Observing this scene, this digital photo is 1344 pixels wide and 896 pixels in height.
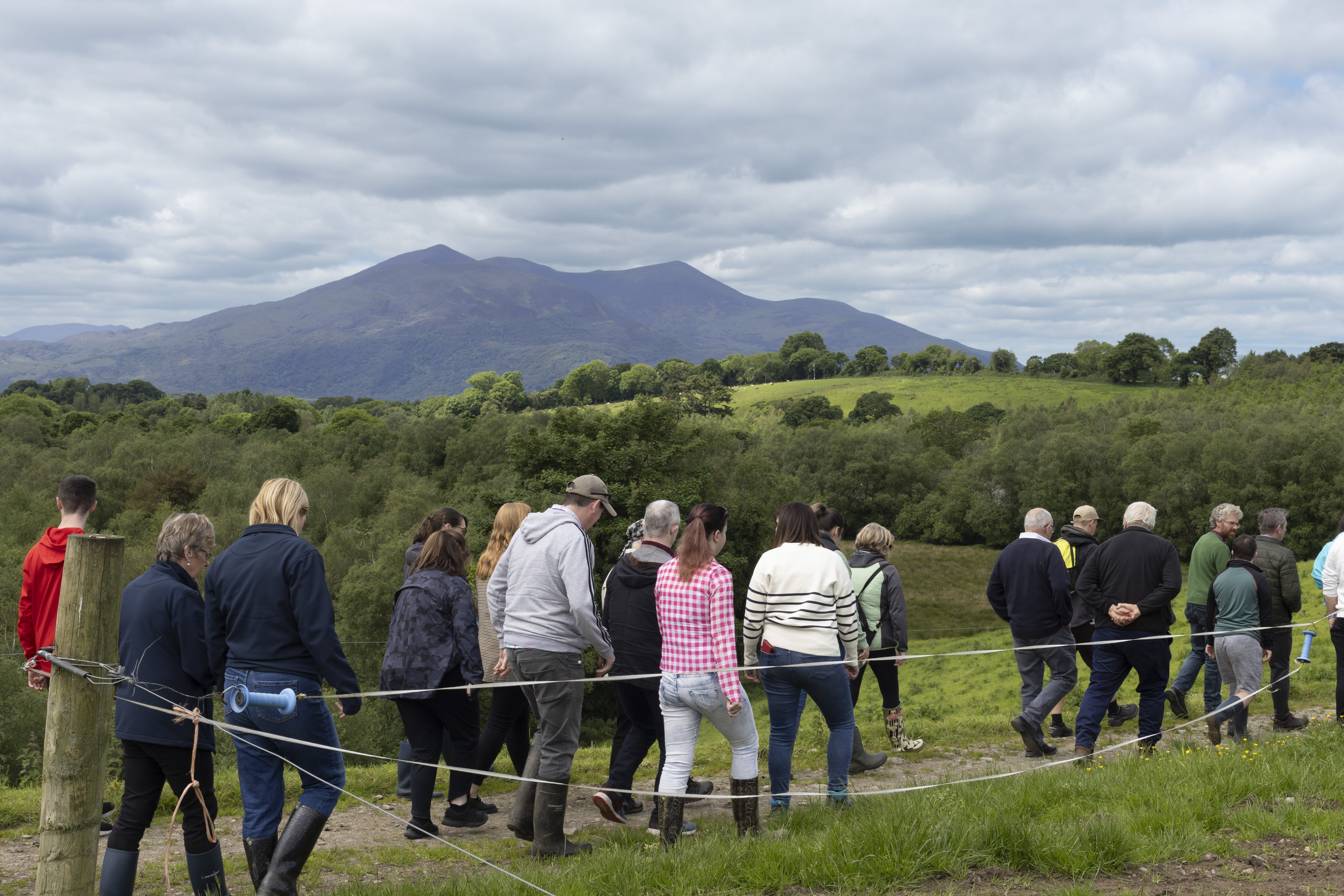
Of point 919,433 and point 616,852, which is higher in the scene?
point 919,433

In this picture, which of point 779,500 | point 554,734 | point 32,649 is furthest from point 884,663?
point 779,500

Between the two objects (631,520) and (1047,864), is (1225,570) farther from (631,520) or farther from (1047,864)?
(631,520)

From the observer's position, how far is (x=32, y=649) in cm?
609

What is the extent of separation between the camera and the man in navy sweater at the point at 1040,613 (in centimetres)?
823

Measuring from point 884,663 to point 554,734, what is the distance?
13.3 feet

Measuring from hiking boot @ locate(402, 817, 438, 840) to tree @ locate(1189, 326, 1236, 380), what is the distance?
417 ft

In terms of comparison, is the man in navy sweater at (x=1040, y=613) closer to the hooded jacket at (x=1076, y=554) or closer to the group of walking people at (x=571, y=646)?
the group of walking people at (x=571, y=646)

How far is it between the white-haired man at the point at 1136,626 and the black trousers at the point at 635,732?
401 cm

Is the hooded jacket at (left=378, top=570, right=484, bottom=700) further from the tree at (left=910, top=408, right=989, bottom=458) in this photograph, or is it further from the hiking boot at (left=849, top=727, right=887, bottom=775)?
the tree at (left=910, top=408, right=989, bottom=458)

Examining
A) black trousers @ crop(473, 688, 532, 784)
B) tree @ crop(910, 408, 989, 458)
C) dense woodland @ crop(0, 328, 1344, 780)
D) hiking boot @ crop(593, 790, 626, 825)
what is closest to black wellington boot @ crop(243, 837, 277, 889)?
black trousers @ crop(473, 688, 532, 784)

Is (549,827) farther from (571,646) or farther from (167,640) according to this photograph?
(167,640)

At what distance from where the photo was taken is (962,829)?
195 inches

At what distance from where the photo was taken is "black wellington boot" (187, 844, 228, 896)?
184 inches

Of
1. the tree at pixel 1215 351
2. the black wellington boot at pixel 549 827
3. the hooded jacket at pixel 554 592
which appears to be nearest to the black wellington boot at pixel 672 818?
the black wellington boot at pixel 549 827
